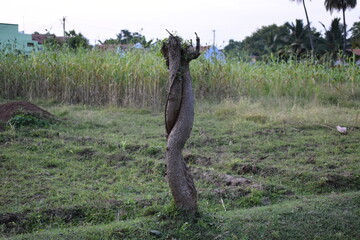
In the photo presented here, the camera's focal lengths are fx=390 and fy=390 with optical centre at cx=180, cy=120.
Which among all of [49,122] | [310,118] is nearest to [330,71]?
[310,118]

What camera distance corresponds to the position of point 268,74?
500 inches

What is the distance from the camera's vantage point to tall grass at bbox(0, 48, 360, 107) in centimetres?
1109

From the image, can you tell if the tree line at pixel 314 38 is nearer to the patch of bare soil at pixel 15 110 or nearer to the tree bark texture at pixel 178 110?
the patch of bare soil at pixel 15 110

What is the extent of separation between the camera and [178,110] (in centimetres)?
325

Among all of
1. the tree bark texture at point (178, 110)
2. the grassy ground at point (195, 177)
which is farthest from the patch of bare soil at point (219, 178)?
the tree bark texture at point (178, 110)

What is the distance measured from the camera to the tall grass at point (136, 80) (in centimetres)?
1109

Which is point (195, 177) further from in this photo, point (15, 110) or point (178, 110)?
point (15, 110)

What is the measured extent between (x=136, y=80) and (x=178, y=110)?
8021mm

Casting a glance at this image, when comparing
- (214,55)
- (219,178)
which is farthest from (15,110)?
(214,55)

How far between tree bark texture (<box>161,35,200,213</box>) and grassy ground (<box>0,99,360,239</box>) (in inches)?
10.8

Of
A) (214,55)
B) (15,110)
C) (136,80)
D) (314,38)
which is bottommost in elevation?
(15,110)

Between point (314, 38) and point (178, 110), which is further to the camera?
point (314, 38)

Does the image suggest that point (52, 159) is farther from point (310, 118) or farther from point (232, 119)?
point (310, 118)

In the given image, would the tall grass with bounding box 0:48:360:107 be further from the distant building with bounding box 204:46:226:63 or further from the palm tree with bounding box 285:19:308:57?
the palm tree with bounding box 285:19:308:57
